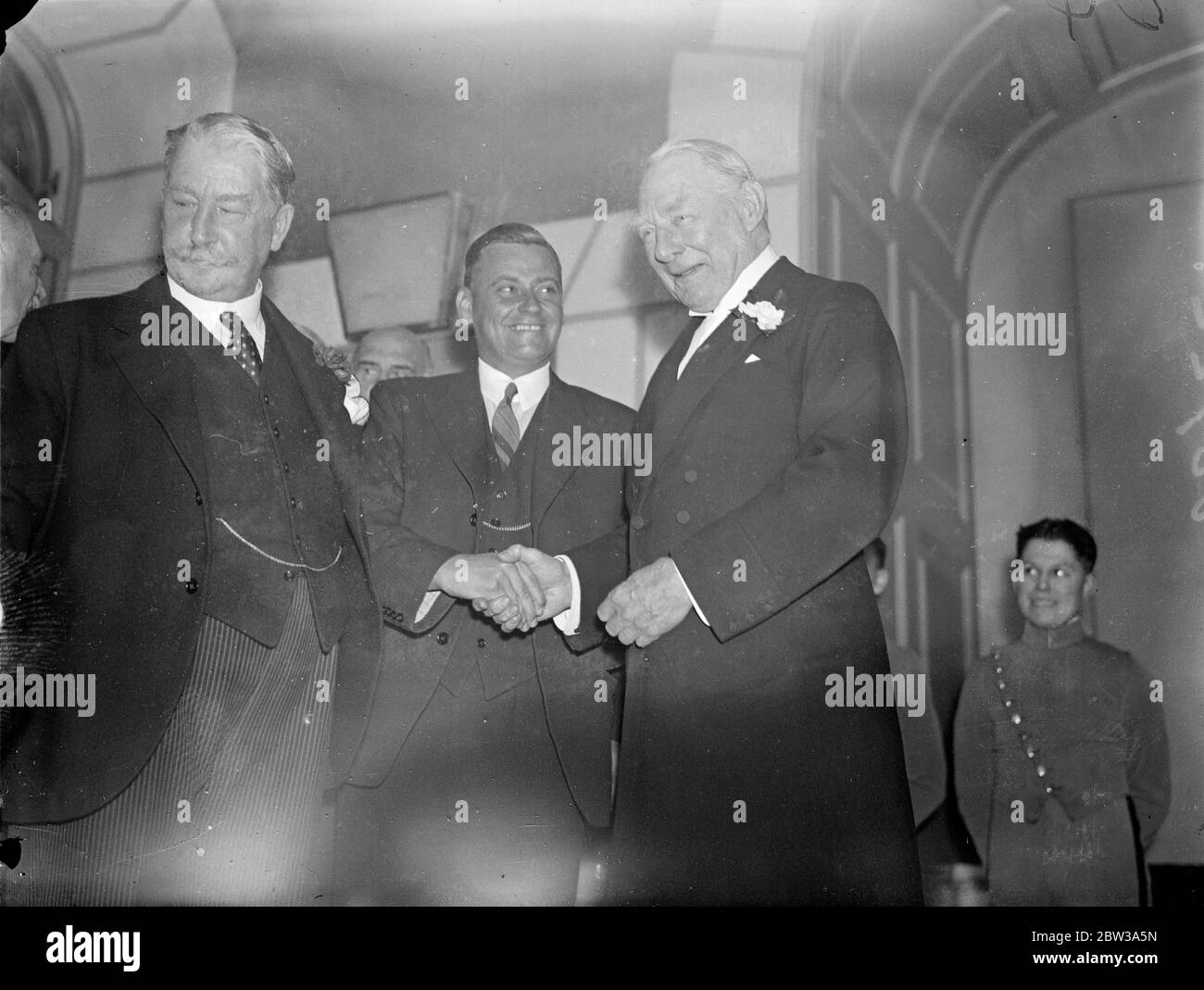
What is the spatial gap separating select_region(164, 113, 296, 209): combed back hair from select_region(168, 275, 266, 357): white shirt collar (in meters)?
0.27

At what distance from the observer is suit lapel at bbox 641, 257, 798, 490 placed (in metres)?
3.12

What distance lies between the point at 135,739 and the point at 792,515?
170cm

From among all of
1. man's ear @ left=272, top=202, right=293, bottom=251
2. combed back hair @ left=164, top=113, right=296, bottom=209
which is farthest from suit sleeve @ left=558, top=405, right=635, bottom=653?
combed back hair @ left=164, top=113, right=296, bottom=209

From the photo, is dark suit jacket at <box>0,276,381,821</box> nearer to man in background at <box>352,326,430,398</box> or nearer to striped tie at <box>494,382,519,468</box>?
man in background at <box>352,326,430,398</box>

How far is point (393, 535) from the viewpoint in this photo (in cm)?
319

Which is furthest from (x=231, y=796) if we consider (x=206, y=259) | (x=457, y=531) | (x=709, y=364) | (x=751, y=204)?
(x=751, y=204)

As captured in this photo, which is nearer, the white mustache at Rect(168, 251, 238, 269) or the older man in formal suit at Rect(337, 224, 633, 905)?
the older man in formal suit at Rect(337, 224, 633, 905)

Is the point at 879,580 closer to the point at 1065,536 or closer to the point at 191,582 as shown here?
the point at 1065,536

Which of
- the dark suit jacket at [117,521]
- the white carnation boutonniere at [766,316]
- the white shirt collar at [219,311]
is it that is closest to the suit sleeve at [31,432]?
the dark suit jacket at [117,521]

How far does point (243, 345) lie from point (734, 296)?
125 centimetres

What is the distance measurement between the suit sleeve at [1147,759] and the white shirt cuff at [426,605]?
1.75m

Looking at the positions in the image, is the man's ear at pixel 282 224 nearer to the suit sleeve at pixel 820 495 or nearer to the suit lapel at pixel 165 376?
the suit lapel at pixel 165 376
